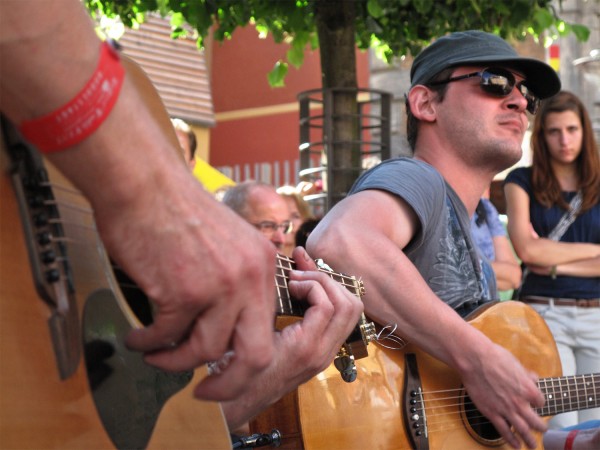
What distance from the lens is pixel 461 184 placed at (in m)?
3.32

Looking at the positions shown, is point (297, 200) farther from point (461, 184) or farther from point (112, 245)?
point (112, 245)

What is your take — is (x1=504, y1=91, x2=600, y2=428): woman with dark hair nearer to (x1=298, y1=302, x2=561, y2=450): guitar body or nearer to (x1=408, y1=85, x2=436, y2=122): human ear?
(x1=408, y1=85, x2=436, y2=122): human ear

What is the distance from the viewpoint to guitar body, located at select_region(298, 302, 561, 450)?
231 centimetres

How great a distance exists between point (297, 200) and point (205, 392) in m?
5.28

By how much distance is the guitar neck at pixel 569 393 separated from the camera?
302 centimetres

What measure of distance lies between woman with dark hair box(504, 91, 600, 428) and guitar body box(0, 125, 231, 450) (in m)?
3.85

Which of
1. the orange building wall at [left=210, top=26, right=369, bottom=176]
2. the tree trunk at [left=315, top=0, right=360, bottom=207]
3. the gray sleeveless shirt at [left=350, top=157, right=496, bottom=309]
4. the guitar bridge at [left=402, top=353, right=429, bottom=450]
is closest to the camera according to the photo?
the guitar bridge at [left=402, top=353, right=429, bottom=450]

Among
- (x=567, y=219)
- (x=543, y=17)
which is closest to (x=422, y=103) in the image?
(x=567, y=219)

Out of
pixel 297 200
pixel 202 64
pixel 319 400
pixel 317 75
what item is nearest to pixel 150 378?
pixel 319 400

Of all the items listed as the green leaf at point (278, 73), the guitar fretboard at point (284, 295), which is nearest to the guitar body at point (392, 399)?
the guitar fretboard at point (284, 295)

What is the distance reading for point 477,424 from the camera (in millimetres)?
2760

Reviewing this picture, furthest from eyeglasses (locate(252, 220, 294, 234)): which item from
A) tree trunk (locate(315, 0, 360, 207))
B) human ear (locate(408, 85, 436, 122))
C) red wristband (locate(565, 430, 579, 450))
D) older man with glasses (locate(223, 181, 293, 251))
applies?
red wristband (locate(565, 430, 579, 450))

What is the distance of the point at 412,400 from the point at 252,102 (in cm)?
1751

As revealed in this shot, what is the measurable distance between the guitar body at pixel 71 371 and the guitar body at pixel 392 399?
0.94 meters
